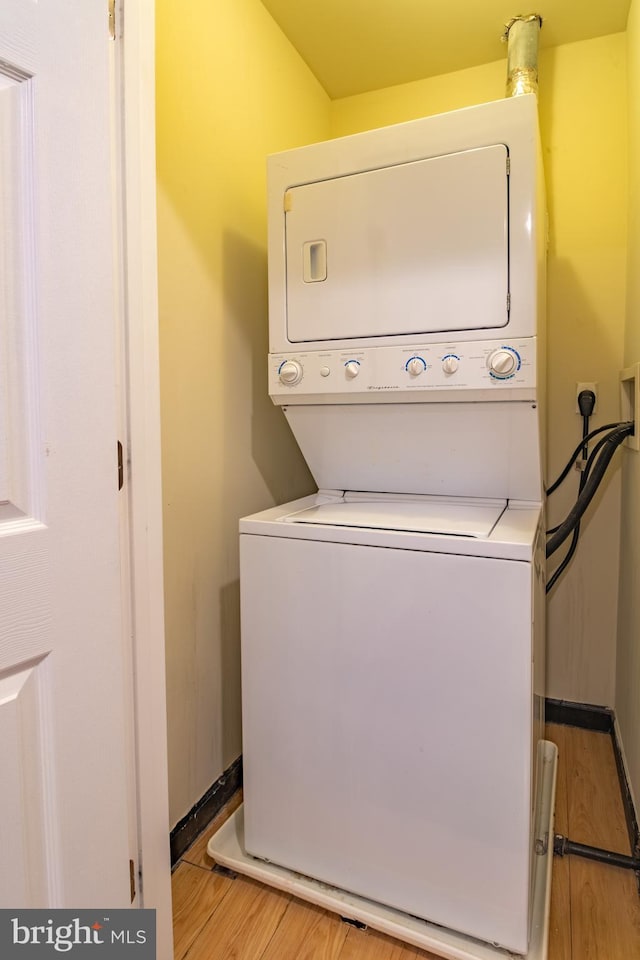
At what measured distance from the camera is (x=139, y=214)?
1.03m

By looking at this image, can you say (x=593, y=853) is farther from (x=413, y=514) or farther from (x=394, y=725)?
(x=413, y=514)

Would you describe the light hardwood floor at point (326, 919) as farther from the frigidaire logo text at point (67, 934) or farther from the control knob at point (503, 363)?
the control knob at point (503, 363)

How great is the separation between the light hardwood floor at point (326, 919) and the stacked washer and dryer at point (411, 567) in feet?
0.17

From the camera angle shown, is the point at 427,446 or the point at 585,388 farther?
the point at 585,388

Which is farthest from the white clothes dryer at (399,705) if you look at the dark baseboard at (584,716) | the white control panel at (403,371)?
the dark baseboard at (584,716)

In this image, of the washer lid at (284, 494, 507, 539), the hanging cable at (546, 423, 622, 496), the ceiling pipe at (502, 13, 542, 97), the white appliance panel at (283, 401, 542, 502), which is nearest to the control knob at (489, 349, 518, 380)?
the white appliance panel at (283, 401, 542, 502)

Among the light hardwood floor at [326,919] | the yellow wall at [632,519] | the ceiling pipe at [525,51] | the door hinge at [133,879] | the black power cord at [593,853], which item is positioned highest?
the ceiling pipe at [525,51]

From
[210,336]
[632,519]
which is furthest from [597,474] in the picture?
[210,336]

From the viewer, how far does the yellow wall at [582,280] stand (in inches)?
78.6

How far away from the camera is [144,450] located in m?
1.07

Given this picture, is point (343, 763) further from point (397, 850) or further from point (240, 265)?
point (240, 265)

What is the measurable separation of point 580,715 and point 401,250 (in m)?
1.89

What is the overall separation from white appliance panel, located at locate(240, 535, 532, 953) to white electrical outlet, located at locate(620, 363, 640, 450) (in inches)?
32.6

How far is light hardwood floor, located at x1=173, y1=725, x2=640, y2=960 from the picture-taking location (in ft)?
4.16
